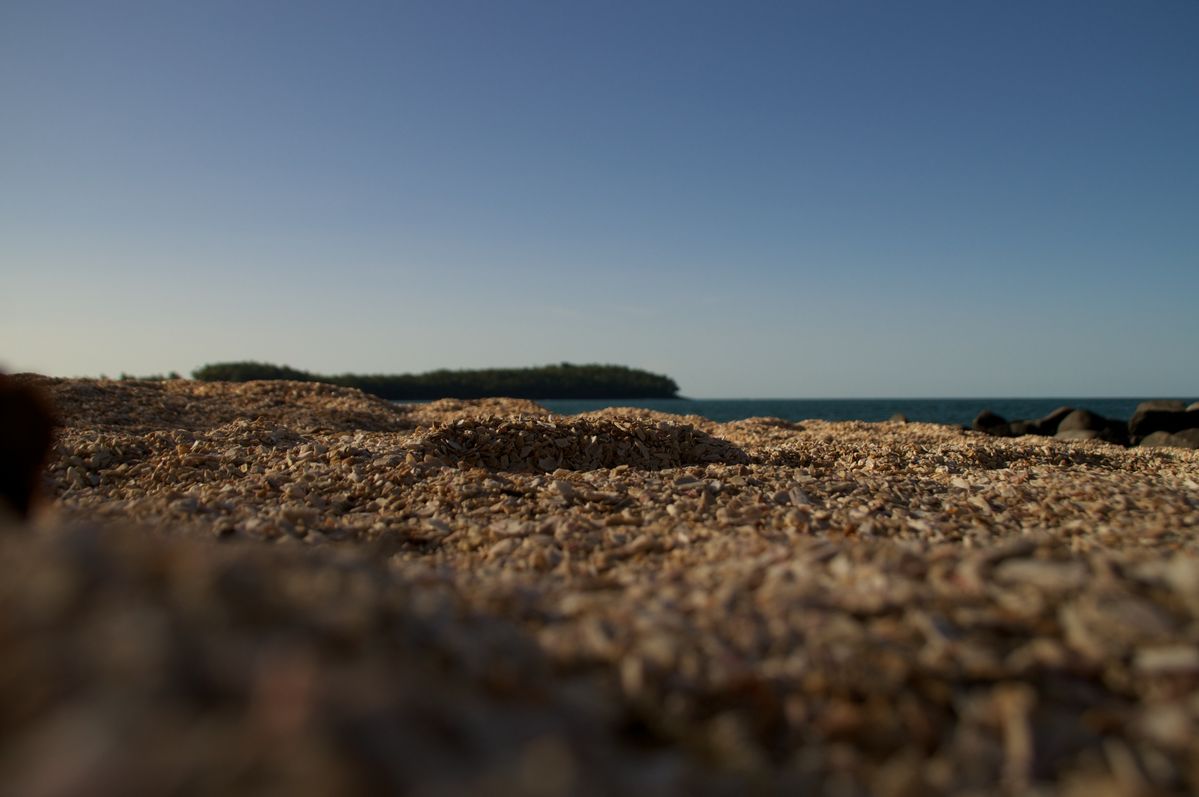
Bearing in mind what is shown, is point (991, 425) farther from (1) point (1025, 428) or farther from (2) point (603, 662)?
(2) point (603, 662)

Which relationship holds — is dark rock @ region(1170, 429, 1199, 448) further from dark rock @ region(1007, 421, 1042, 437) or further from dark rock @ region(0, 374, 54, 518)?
dark rock @ region(0, 374, 54, 518)

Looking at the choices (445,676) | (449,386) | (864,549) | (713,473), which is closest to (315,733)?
(445,676)

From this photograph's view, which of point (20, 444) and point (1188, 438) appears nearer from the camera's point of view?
point (20, 444)

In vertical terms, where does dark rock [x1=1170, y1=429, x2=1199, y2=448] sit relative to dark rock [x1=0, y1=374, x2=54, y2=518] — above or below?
below

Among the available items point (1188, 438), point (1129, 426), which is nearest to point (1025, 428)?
point (1129, 426)

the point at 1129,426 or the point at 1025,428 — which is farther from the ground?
the point at 1129,426

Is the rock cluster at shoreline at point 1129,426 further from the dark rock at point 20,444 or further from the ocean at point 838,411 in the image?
the dark rock at point 20,444

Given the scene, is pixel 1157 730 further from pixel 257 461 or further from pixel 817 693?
pixel 257 461

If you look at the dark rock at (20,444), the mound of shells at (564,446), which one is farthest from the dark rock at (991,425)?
the dark rock at (20,444)

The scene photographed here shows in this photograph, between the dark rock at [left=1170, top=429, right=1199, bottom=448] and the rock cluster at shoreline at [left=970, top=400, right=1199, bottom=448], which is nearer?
the dark rock at [left=1170, top=429, right=1199, bottom=448]

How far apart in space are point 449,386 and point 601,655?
175 feet

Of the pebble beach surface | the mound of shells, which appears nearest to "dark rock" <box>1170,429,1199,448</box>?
the mound of shells

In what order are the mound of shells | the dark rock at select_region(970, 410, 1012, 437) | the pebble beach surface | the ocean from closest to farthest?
the pebble beach surface
the mound of shells
the dark rock at select_region(970, 410, 1012, 437)
the ocean

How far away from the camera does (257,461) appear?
5.73m
